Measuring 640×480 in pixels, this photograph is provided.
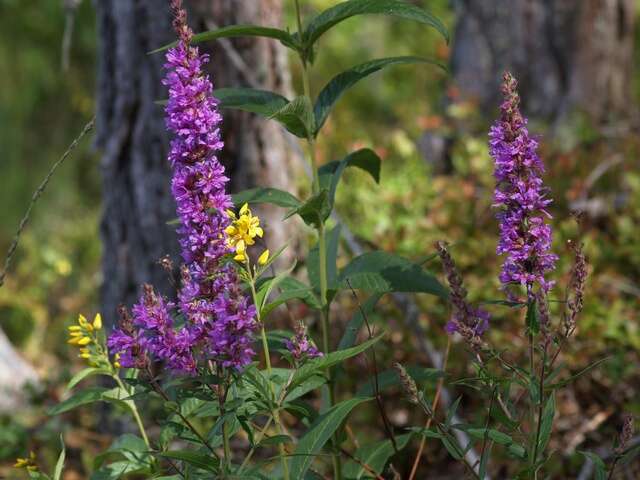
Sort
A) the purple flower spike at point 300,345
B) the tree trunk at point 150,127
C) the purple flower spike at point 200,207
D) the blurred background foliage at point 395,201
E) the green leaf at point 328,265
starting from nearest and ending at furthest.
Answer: the purple flower spike at point 200,207 → the purple flower spike at point 300,345 → the green leaf at point 328,265 → the tree trunk at point 150,127 → the blurred background foliage at point 395,201

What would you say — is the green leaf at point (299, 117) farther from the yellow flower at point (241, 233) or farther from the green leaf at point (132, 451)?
the green leaf at point (132, 451)

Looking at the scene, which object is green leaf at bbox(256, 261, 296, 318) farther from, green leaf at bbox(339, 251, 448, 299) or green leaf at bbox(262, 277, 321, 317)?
green leaf at bbox(339, 251, 448, 299)

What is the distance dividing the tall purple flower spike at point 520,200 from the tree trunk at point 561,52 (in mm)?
3806

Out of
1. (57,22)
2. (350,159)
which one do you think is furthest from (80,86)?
(350,159)

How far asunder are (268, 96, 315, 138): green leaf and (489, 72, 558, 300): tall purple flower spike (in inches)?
17.1

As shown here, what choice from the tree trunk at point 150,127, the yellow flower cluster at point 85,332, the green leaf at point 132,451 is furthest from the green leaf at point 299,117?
the tree trunk at point 150,127

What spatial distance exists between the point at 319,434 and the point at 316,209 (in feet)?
1.61

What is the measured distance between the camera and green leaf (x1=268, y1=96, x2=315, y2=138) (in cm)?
186

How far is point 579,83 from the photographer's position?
5.34 meters

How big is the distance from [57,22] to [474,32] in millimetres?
4073

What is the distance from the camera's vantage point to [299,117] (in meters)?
1.93

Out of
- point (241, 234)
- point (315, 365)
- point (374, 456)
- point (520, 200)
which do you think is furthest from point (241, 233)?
point (374, 456)

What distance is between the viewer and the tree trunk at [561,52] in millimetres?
5305

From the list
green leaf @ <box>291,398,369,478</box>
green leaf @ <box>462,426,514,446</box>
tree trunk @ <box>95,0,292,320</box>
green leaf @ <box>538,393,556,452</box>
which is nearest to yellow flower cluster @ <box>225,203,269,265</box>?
green leaf @ <box>291,398,369,478</box>
